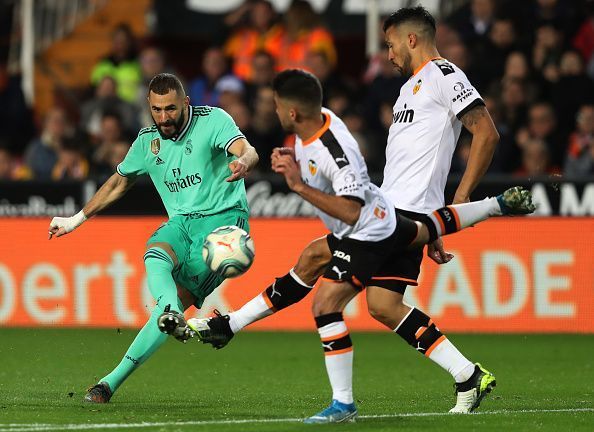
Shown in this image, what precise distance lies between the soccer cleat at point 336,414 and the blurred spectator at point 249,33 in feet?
32.9

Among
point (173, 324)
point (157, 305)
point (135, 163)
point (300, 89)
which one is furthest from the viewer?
point (135, 163)

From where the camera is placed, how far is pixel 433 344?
27.9ft

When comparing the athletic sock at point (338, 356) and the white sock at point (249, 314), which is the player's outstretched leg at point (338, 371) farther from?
the white sock at point (249, 314)

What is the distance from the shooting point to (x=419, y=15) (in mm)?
8875

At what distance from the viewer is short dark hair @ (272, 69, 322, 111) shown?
7.73 metres

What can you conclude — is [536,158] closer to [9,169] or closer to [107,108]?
[107,108]

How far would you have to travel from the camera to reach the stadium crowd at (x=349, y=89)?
15758 millimetres

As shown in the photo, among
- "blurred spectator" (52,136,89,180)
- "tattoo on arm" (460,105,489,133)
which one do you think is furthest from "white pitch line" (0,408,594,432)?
"blurred spectator" (52,136,89,180)

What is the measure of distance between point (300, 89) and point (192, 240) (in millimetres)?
1919

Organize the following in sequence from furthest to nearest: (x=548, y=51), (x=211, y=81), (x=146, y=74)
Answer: (x=146, y=74)
(x=211, y=81)
(x=548, y=51)

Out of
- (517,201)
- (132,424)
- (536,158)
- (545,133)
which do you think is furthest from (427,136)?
(545,133)

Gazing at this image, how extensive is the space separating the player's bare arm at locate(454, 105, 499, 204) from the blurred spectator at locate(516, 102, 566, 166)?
282 inches

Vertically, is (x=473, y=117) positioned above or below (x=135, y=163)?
above

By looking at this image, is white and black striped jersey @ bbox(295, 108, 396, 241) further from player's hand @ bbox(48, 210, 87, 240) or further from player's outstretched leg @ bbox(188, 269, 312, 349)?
player's hand @ bbox(48, 210, 87, 240)
